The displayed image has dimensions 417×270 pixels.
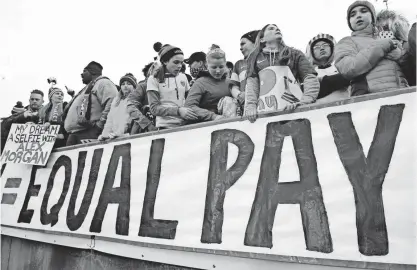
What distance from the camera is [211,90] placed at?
3.58 m

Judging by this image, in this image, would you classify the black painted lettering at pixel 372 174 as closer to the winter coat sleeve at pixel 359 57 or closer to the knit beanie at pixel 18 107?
the winter coat sleeve at pixel 359 57

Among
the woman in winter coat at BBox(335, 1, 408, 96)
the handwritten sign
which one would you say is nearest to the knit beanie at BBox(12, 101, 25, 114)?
the handwritten sign

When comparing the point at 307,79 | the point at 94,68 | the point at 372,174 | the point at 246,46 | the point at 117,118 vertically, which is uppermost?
the point at 94,68

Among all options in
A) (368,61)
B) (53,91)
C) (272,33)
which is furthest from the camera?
(53,91)

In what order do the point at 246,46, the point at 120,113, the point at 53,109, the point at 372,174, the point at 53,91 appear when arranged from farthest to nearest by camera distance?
the point at 53,91, the point at 53,109, the point at 120,113, the point at 246,46, the point at 372,174

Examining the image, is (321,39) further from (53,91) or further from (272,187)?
(53,91)

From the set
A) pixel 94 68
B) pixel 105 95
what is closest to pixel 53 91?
pixel 94 68

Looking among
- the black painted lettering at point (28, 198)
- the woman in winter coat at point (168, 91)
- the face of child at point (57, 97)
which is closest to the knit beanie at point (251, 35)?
the woman in winter coat at point (168, 91)

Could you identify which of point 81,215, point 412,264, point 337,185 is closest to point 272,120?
point 337,185

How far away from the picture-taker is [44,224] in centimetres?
396

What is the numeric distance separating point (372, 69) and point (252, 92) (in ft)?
2.79

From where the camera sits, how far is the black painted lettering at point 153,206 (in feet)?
9.35

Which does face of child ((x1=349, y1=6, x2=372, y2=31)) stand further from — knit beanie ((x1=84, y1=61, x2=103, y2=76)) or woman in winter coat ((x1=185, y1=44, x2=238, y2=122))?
knit beanie ((x1=84, y1=61, x2=103, y2=76))

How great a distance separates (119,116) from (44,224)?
138cm
